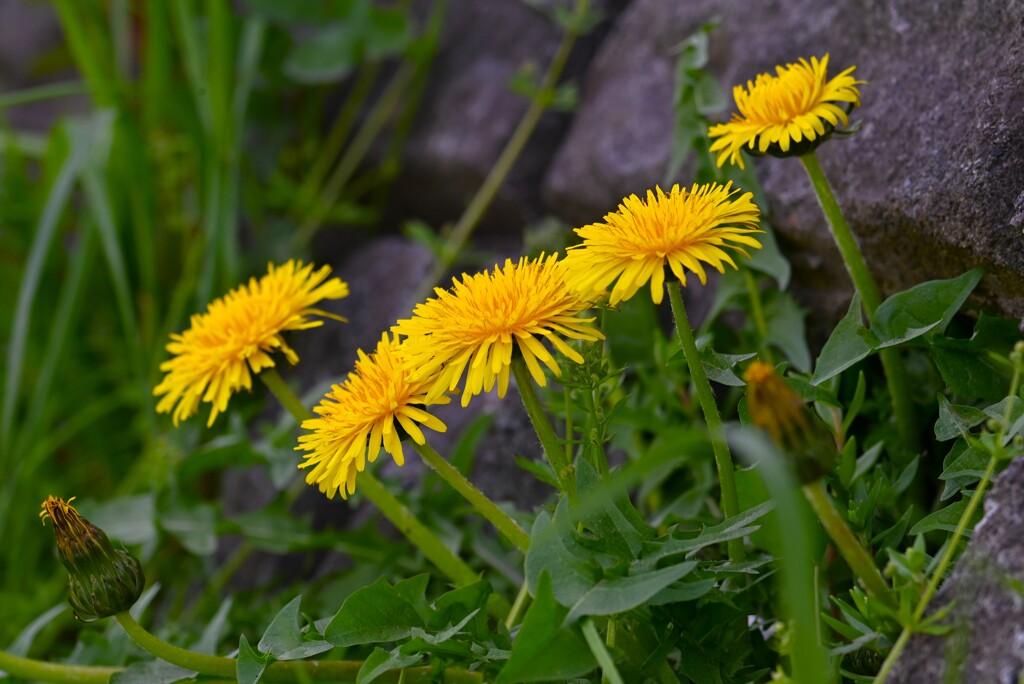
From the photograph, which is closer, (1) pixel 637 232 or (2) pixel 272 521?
(1) pixel 637 232

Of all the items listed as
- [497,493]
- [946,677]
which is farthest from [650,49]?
[946,677]

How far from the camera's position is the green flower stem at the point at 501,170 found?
1.68 meters

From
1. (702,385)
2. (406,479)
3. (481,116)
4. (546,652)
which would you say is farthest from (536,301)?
(481,116)

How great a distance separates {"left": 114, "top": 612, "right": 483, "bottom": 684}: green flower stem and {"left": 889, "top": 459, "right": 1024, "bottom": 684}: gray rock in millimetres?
359

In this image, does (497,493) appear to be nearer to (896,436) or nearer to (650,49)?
(896,436)

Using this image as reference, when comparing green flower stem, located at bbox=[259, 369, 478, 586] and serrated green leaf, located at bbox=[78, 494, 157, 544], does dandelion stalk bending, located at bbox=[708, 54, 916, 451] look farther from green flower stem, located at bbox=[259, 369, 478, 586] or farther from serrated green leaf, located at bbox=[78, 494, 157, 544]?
serrated green leaf, located at bbox=[78, 494, 157, 544]

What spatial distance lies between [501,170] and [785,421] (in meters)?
1.20

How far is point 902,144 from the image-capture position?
41.7 inches

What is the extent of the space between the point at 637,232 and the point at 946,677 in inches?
14.8

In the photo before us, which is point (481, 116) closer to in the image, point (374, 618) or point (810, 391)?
point (810, 391)

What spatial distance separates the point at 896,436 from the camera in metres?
1.05

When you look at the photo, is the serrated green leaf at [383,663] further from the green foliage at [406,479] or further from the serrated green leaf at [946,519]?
the serrated green leaf at [946,519]

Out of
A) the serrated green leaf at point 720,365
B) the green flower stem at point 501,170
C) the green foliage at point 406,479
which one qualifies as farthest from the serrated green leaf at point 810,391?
the green flower stem at point 501,170

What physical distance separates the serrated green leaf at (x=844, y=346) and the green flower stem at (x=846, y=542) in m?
0.23
